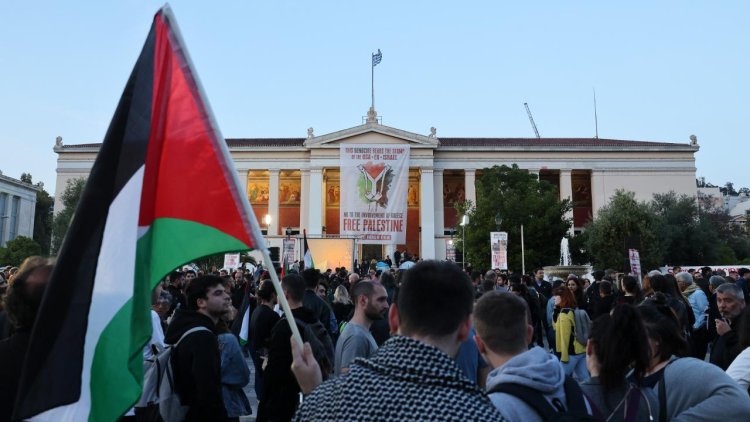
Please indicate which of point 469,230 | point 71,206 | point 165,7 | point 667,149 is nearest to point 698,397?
point 165,7

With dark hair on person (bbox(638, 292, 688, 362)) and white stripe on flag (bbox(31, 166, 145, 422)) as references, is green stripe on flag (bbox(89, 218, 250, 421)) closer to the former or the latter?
white stripe on flag (bbox(31, 166, 145, 422))

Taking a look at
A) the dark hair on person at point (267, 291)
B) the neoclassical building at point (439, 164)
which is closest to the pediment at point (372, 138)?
the neoclassical building at point (439, 164)

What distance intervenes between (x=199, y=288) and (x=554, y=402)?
2595mm

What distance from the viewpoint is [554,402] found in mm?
2004

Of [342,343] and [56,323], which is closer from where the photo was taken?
[56,323]

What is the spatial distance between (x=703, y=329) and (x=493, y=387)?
711 cm

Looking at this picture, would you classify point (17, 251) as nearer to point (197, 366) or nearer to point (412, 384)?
point (197, 366)

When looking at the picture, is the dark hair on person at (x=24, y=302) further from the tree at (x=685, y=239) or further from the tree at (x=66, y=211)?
the tree at (x=66, y=211)

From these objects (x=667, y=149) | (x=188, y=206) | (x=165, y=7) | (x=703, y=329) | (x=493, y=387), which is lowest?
(x=703, y=329)

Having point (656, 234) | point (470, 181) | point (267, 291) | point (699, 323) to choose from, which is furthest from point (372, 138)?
point (267, 291)

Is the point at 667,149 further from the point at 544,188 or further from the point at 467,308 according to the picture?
the point at 467,308

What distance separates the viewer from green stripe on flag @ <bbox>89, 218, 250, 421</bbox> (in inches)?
82.2

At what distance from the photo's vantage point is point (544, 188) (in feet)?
125

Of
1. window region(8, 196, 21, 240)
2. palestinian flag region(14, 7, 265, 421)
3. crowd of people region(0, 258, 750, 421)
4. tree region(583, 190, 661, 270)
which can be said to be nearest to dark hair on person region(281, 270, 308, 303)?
crowd of people region(0, 258, 750, 421)
